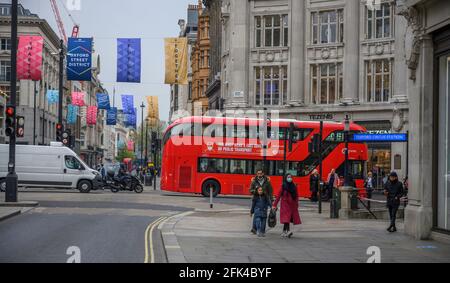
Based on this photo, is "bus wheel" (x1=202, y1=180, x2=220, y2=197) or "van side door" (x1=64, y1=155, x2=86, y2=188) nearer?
"bus wheel" (x1=202, y1=180, x2=220, y2=197)

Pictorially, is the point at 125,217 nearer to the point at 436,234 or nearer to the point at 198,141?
the point at 436,234

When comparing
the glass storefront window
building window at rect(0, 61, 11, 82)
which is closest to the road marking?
the glass storefront window

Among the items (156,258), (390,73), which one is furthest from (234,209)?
(390,73)

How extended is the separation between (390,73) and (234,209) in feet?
68.6

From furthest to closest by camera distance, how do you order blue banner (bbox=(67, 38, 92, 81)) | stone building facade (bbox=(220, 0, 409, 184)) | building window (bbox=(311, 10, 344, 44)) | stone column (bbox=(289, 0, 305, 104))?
stone column (bbox=(289, 0, 305, 104))
building window (bbox=(311, 10, 344, 44))
stone building facade (bbox=(220, 0, 409, 184))
blue banner (bbox=(67, 38, 92, 81))

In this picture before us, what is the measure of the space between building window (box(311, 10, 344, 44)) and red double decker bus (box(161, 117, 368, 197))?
1300 cm

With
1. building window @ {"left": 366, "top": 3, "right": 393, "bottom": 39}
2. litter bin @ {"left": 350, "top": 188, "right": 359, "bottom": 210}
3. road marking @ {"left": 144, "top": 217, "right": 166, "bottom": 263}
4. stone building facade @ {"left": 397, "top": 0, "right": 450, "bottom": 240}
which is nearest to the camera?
road marking @ {"left": 144, "top": 217, "right": 166, "bottom": 263}

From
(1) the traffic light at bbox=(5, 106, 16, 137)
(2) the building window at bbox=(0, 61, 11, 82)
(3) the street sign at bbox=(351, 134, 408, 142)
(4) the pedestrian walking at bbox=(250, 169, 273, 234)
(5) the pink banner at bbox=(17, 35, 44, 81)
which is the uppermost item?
(2) the building window at bbox=(0, 61, 11, 82)

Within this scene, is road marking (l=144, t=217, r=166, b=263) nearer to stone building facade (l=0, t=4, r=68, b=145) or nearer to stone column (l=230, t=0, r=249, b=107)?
stone column (l=230, t=0, r=249, b=107)

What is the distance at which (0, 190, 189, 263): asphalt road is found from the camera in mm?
11797

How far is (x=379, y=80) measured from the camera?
1758 inches

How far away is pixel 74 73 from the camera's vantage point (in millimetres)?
30656

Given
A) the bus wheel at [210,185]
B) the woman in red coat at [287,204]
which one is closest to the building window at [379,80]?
the bus wheel at [210,185]

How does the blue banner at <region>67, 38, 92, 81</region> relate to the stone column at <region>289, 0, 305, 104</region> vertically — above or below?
below
